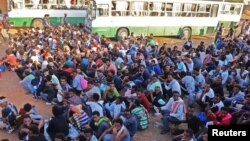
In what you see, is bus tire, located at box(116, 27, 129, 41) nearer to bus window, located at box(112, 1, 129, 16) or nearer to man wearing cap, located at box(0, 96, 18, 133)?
bus window, located at box(112, 1, 129, 16)

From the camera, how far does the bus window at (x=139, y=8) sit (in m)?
17.6

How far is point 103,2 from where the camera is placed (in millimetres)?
16750

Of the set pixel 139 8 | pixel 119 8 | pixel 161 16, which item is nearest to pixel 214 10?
pixel 161 16

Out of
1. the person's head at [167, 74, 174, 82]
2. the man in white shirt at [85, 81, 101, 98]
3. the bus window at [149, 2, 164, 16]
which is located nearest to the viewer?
the man in white shirt at [85, 81, 101, 98]

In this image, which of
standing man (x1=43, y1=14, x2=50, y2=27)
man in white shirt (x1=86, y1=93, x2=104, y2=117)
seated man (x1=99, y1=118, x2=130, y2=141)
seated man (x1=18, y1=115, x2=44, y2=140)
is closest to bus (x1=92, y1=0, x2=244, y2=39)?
standing man (x1=43, y1=14, x2=50, y2=27)

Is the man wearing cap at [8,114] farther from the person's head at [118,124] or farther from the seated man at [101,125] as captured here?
the person's head at [118,124]

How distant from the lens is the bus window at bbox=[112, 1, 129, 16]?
17152mm

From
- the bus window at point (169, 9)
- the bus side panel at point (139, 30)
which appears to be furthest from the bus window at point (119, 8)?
the bus window at point (169, 9)

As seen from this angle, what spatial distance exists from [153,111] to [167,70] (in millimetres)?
1758

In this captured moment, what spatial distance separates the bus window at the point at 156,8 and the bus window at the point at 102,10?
2.71m

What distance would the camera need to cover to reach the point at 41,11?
18.7 meters

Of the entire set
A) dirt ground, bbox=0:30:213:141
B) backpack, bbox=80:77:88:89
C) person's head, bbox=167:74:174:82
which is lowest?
dirt ground, bbox=0:30:213:141

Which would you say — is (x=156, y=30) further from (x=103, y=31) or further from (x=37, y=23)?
(x=37, y=23)

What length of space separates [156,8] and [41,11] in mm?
6834
